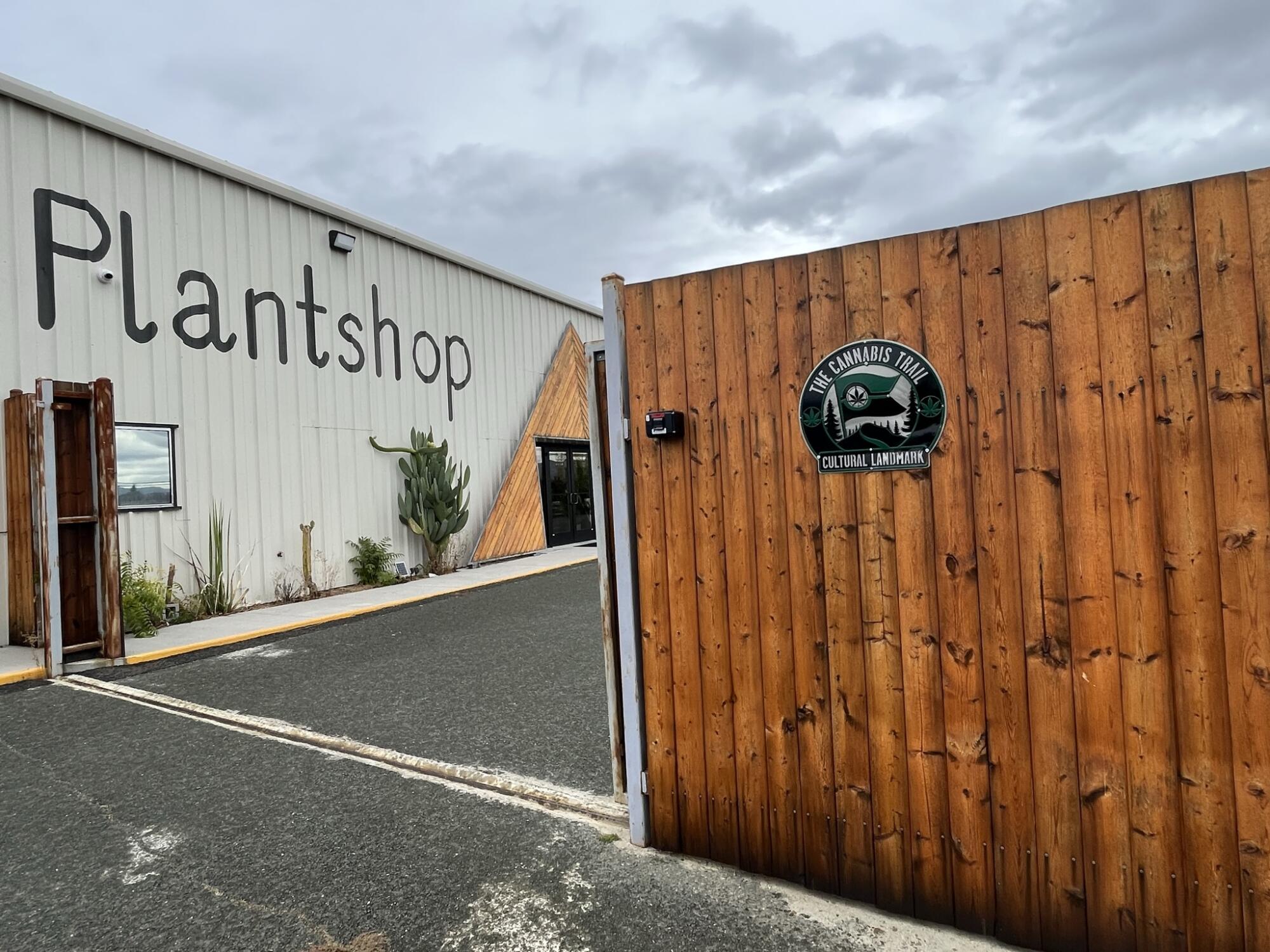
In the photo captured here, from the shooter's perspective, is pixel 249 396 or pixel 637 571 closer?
pixel 637 571

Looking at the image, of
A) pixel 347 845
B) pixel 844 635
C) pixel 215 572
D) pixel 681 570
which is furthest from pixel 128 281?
pixel 844 635

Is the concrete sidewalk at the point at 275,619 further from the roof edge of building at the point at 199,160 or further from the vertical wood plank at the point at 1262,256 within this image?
the vertical wood plank at the point at 1262,256

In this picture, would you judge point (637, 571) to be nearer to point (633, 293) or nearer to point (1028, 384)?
point (633, 293)

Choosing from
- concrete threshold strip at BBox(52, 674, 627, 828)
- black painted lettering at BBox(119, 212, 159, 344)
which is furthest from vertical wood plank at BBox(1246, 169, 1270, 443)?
black painted lettering at BBox(119, 212, 159, 344)

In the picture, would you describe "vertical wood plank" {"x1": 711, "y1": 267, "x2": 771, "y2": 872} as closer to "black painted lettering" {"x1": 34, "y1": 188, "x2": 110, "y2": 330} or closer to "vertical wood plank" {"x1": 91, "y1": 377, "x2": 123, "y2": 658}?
"vertical wood plank" {"x1": 91, "y1": 377, "x2": 123, "y2": 658}

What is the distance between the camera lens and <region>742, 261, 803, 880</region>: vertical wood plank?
2.93 m

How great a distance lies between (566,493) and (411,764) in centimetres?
1415

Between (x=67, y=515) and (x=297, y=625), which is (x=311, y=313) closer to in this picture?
(x=297, y=625)

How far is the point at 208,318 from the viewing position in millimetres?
10422

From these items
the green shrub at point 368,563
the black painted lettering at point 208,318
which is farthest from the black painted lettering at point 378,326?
the green shrub at point 368,563

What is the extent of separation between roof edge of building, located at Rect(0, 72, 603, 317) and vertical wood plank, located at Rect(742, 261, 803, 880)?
3944 mm

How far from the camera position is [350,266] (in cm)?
1280

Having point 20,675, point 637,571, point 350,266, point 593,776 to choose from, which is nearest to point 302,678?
point 20,675

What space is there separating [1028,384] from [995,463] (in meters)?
0.26
